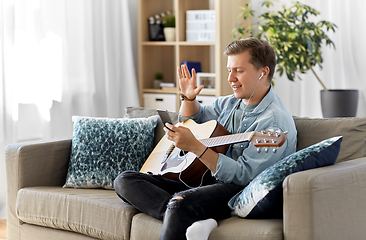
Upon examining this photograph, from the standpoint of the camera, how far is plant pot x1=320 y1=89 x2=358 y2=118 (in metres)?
2.98

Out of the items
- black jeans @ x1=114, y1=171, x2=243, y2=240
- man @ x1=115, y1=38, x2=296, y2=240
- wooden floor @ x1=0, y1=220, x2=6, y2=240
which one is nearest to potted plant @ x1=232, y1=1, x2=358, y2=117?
man @ x1=115, y1=38, x2=296, y2=240

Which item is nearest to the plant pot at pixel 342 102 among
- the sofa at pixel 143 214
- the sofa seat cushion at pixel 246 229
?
the sofa at pixel 143 214

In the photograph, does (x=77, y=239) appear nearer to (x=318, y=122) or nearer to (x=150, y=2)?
(x=318, y=122)

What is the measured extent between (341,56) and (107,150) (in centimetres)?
188

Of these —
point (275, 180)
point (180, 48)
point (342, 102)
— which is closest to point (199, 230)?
point (275, 180)

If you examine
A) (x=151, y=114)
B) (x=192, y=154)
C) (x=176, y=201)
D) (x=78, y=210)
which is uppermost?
(x=151, y=114)

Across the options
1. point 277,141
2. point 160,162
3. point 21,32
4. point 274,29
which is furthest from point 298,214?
point 21,32

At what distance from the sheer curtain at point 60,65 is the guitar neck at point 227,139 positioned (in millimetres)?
1682

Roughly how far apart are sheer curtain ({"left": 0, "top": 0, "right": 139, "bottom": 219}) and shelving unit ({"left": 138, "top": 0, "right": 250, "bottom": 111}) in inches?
4.4

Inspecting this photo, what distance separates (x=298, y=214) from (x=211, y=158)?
401mm

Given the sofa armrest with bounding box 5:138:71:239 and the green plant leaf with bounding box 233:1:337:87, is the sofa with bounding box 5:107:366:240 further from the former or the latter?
the green plant leaf with bounding box 233:1:337:87

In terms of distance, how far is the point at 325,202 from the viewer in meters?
1.52

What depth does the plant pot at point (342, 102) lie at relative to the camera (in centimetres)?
298

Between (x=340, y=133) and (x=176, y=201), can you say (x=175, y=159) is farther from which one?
(x=340, y=133)
